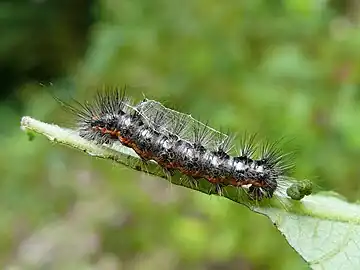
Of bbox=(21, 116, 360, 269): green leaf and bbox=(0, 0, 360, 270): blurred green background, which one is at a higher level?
bbox=(0, 0, 360, 270): blurred green background

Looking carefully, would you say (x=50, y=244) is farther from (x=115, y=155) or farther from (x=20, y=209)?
(x=115, y=155)

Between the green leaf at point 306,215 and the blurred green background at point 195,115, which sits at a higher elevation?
the blurred green background at point 195,115

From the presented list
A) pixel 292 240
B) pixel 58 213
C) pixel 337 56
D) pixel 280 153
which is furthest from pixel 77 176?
pixel 292 240

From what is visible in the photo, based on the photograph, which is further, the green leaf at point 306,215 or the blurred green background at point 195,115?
the blurred green background at point 195,115

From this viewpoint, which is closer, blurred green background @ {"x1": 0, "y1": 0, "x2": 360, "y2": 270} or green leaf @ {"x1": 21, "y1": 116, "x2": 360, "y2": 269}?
green leaf @ {"x1": 21, "y1": 116, "x2": 360, "y2": 269}
